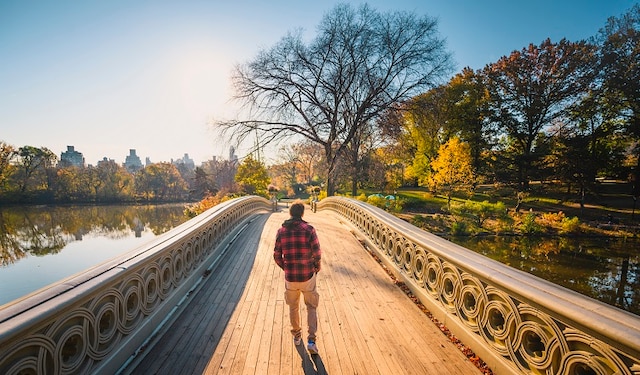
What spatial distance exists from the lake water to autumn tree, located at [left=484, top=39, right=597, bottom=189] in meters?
16.4

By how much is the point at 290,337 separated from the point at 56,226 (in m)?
40.2

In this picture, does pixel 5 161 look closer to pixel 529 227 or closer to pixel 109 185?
pixel 109 185

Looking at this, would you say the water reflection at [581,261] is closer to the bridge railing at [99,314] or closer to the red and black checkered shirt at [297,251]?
the red and black checkered shirt at [297,251]

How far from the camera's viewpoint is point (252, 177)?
3644 cm

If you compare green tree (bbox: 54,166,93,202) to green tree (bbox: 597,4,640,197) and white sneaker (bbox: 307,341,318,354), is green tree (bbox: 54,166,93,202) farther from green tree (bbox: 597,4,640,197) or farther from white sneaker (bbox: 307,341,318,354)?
green tree (bbox: 597,4,640,197)

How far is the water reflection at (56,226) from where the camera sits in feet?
73.7

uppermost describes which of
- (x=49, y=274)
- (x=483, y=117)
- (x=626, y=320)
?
(x=483, y=117)

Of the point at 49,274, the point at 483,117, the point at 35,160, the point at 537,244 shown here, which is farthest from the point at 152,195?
the point at 537,244

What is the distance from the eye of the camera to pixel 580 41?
1173 inches

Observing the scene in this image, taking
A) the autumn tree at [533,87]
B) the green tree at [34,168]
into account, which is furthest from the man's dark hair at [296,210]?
the green tree at [34,168]

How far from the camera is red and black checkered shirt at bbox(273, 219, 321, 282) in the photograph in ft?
10.2

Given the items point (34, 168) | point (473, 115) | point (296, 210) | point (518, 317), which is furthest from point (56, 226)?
point (473, 115)

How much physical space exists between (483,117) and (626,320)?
37.9 meters

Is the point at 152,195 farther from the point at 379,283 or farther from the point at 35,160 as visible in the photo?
the point at 379,283
